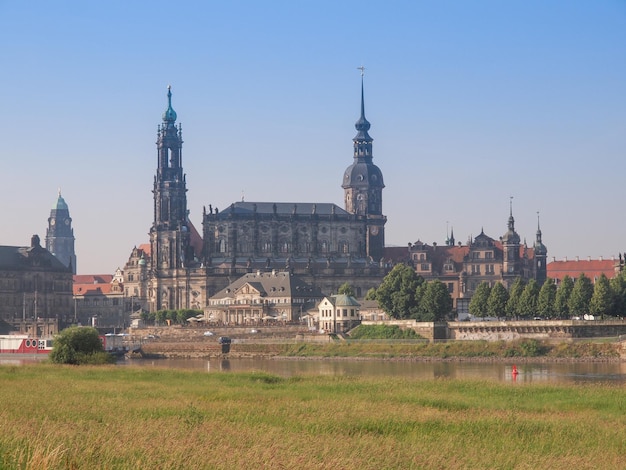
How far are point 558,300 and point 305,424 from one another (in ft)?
294

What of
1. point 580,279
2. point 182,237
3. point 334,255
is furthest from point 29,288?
point 580,279

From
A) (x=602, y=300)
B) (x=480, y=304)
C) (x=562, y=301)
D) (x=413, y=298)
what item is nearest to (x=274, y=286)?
(x=413, y=298)

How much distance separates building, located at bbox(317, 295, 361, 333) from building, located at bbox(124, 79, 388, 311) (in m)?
43.6

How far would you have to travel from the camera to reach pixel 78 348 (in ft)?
295

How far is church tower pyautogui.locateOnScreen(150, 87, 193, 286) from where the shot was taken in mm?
189500

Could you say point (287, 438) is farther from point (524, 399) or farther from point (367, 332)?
point (367, 332)

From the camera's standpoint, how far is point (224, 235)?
19212 centimetres

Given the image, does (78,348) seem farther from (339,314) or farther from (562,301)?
(562,301)

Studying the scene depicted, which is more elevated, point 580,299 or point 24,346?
point 580,299

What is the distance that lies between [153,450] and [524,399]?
27.2 metres

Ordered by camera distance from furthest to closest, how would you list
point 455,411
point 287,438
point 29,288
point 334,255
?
point 334,255, point 29,288, point 455,411, point 287,438

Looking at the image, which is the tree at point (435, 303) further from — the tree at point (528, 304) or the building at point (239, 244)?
the building at point (239, 244)

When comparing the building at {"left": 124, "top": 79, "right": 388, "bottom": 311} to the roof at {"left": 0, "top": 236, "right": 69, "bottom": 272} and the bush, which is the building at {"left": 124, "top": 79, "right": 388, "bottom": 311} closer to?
the roof at {"left": 0, "top": 236, "right": 69, "bottom": 272}

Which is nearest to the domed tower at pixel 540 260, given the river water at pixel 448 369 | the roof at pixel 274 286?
the roof at pixel 274 286
